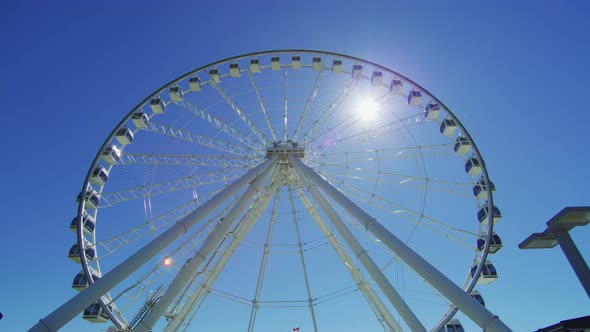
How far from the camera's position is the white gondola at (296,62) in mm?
22141

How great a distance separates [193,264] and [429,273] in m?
7.77

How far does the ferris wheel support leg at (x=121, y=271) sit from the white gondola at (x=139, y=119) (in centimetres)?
724

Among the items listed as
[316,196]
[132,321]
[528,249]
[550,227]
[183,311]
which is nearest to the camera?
[550,227]

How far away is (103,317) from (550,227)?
1701 cm

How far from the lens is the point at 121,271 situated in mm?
10953

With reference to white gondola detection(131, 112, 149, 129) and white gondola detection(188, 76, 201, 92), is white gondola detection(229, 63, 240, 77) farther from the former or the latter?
white gondola detection(131, 112, 149, 129)

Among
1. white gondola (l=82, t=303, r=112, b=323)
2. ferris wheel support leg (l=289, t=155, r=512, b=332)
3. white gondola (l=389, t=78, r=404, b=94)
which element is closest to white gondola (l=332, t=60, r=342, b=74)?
white gondola (l=389, t=78, r=404, b=94)

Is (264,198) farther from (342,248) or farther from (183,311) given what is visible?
(183,311)

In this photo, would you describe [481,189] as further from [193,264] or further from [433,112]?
[193,264]

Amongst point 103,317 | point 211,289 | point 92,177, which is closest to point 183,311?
point 211,289

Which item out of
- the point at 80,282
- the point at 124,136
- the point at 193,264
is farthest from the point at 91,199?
the point at 193,264

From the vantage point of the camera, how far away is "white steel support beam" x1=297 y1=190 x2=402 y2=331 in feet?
54.0

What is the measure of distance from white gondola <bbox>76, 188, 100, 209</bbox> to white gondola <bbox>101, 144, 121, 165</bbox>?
1.60m

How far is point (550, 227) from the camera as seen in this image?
296 inches
